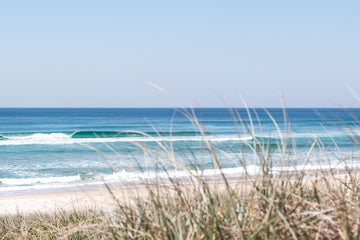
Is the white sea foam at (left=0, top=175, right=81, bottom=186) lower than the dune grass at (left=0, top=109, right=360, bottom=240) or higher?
lower

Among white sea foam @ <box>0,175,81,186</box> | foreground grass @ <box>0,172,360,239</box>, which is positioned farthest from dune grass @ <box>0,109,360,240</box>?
white sea foam @ <box>0,175,81,186</box>

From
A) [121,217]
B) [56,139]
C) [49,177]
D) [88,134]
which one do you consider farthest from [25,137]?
[121,217]

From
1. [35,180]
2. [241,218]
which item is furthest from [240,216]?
[35,180]

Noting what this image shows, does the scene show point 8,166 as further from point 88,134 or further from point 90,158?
point 88,134

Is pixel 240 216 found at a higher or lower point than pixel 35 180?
higher

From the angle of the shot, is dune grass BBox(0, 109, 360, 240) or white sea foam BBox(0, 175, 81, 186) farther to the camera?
white sea foam BBox(0, 175, 81, 186)

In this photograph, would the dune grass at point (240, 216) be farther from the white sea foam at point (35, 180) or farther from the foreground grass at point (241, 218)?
the white sea foam at point (35, 180)

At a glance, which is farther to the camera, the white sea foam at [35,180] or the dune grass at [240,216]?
the white sea foam at [35,180]

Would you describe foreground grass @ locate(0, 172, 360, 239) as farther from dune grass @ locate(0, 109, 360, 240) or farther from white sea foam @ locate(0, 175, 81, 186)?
white sea foam @ locate(0, 175, 81, 186)

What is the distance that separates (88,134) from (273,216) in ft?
114

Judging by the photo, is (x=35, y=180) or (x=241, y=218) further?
(x=35, y=180)

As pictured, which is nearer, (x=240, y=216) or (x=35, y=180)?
(x=240, y=216)

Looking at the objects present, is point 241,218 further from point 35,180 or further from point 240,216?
point 35,180

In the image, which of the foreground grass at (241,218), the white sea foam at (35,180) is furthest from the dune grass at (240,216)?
the white sea foam at (35,180)
